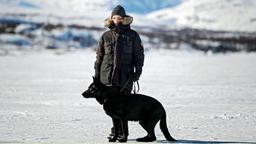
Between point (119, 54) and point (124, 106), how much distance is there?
75 centimetres

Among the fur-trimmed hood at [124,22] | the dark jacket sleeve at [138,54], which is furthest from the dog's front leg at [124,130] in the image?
the fur-trimmed hood at [124,22]

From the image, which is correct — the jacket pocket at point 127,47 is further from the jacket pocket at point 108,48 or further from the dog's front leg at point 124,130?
the dog's front leg at point 124,130

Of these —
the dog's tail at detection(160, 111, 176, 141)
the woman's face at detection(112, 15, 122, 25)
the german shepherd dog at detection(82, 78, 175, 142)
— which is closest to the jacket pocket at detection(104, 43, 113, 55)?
the woman's face at detection(112, 15, 122, 25)

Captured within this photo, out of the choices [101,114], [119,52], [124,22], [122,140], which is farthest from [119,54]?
[101,114]

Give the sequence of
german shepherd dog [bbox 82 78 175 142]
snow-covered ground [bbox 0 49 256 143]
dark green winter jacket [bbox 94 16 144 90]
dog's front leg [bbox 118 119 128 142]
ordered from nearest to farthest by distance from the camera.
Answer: german shepherd dog [bbox 82 78 175 142] < dog's front leg [bbox 118 119 128 142] < dark green winter jacket [bbox 94 16 144 90] < snow-covered ground [bbox 0 49 256 143]

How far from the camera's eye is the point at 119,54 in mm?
8016

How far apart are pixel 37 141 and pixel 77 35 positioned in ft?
320

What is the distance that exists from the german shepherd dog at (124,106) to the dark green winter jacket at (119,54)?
0.34 m

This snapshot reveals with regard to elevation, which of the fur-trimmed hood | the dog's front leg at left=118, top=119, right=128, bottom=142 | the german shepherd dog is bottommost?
the dog's front leg at left=118, top=119, right=128, bottom=142

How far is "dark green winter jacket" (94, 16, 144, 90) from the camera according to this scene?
8.03 m

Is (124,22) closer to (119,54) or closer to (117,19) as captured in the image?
(117,19)

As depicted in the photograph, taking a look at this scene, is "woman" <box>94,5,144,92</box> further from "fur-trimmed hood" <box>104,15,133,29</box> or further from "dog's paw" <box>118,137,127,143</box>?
"dog's paw" <box>118,137,127,143</box>

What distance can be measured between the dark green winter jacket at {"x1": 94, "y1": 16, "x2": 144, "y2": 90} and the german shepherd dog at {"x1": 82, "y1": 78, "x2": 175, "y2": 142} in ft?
1.13

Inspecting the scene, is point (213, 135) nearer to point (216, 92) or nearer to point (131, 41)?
point (131, 41)
